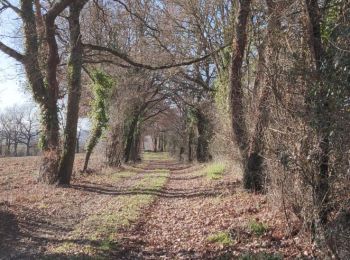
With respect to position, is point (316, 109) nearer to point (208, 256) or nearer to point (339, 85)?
point (339, 85)

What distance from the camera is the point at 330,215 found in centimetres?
658

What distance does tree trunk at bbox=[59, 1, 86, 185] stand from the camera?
55.9 ft

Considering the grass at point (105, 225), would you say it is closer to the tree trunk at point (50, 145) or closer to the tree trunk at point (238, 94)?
the tree trunk at point (238, 94)

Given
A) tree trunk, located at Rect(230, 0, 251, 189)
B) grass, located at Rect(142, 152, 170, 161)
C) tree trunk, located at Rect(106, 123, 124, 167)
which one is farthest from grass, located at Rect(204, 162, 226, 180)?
grass, located at Rect(142, 152, 170, 161)

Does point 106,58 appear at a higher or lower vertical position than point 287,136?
higher

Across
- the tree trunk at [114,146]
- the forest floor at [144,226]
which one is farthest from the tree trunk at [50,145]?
the tree trunk at [114,146]

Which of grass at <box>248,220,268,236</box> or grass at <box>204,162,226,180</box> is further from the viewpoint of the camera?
→ grass at <box>204,162,226,180</box>

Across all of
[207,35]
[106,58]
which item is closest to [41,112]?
[106,58]

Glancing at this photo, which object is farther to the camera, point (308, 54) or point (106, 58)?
point (106, 58)

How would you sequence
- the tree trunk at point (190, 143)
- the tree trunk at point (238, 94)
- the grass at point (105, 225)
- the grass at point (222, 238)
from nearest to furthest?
the grass at point (105, 225)
the grass at point (222, 238)
the tree trunk at point (238, 94)
the tree trunk at point (190, 143)

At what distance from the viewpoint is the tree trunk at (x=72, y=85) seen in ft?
55.9

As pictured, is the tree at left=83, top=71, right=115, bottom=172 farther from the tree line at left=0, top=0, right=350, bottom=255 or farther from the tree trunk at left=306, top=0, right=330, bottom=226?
the tree trunk at left=306, top=0, right=330, bottom=226

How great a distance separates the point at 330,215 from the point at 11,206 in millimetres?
8419

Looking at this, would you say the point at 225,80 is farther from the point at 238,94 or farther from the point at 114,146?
the point at 114,146
